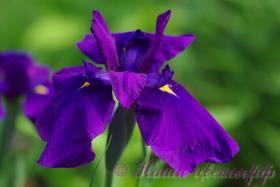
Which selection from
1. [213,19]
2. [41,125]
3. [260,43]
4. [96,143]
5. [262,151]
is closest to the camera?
[41,125]

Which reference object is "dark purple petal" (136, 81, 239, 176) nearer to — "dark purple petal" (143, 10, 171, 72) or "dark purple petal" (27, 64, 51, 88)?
"dark purple petal" (143, 10, 171, 72)

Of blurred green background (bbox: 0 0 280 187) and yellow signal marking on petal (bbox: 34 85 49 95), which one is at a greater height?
yellow signal marking on petal (bbox: 34 85 49 95)

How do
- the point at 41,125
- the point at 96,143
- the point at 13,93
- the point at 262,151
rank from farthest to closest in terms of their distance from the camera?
the point at 262,151, the point at 96,143, the point at 13,93, the point at 41,125

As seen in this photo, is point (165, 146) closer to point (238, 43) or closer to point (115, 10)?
point (238, 43)

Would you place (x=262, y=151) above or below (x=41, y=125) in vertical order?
below

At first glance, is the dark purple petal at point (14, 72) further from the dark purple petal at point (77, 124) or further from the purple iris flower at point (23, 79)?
the dark purple petal at point (77, 124)

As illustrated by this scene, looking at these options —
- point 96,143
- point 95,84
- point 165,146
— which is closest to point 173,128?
point 165,146

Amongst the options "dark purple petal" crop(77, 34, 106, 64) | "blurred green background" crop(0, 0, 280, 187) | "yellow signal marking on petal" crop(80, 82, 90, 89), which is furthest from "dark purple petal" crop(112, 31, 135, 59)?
"blurred green background" crop(0, 0, 280, 187)

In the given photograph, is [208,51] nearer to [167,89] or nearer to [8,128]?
[8,128]
